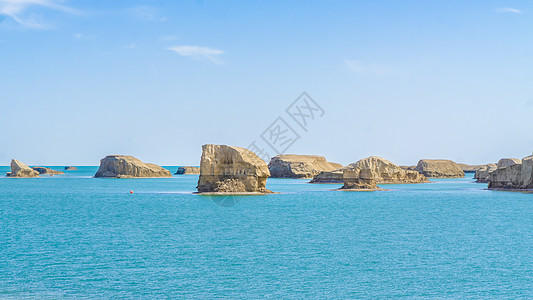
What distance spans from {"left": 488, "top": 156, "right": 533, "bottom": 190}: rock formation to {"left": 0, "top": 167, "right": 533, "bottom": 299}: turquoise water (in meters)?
41.5

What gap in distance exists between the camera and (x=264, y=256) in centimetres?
2881

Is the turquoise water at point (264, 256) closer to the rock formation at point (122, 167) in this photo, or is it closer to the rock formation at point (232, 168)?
the rock formation at point (232, 168)

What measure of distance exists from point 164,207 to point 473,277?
4155cm

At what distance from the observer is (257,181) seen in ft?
244

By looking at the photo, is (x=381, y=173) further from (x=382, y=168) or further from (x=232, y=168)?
(x=232, y=168)

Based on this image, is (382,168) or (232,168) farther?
(382,168)

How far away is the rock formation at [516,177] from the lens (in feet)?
292

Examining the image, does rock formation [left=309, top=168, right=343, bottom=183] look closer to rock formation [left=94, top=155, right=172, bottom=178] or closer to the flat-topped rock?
the flat-topped rock

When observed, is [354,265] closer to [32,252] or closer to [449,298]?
[449,298]

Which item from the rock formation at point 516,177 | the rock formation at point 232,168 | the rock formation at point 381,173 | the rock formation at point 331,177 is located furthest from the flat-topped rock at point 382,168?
the rock formation at point 232,168

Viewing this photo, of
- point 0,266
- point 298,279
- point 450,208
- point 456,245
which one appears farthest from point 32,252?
point 450,208

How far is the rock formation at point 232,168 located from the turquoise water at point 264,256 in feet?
67.3

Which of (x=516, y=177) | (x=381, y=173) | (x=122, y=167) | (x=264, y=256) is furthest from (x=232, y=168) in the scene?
(x=122, y=167)

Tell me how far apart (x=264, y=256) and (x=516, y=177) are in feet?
250
